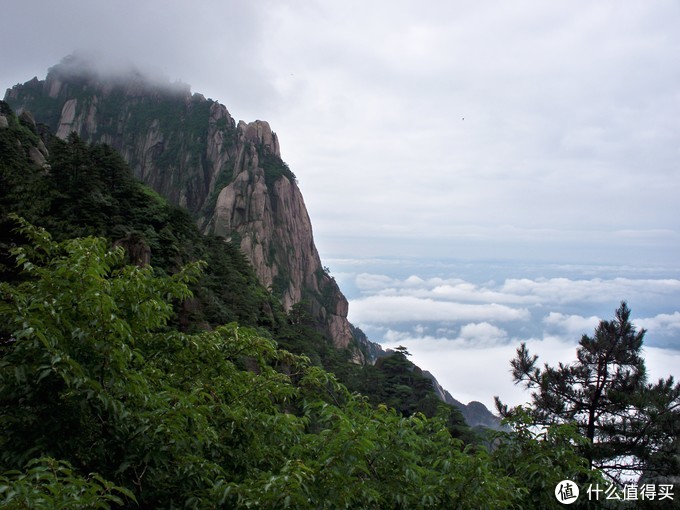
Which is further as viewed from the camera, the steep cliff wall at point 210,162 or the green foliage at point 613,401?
the steep cliff wall at point 210,162

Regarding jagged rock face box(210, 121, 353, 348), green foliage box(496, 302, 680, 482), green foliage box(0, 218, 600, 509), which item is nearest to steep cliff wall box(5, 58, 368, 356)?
jagged rock face box(210, 121, 353, 348)

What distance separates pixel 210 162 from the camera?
8606cm

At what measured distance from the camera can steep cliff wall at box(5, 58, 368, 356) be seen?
221ft

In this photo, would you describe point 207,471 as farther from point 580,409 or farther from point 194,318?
point 194,318

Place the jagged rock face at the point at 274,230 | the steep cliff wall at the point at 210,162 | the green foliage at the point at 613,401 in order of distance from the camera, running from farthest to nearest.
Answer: the steep cliff wall at the point at 210,162 < the jagged rock face at the point at 274,230 < the green foliage at the point at 613,401

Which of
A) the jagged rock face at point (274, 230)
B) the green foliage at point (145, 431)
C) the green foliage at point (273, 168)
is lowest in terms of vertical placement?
the green foliage at point (145, 431)

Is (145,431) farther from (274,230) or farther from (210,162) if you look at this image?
(210,162)

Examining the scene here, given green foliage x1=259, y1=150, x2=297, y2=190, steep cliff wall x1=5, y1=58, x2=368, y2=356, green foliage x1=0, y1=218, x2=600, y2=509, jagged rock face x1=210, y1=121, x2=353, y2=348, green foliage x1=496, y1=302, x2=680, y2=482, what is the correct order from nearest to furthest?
green foliage x1=0, y1=218, x2=600, y2=509, green foliage x1=496, y1=302, x2=680, y2=482, jagged rock face x1=210, y1=121, x2=353, y2=348, steep cliff wall x1=5, y1=58, x2=368, y2=356, green foliage x1=259, y1=150, x2=297, y2=190

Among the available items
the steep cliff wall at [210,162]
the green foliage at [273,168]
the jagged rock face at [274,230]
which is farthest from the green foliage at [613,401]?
the green foliage at [273,168]

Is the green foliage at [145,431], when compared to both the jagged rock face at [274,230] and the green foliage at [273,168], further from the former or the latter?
the green foliage at [273,168]

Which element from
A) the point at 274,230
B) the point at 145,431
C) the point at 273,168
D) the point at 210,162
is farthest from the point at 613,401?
the point at 210,162

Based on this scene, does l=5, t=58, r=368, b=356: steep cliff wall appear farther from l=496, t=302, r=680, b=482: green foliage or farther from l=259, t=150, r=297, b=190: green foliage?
l=496, t=302, r=680, b=482: green foliage

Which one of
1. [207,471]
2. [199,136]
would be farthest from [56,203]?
[199,136]

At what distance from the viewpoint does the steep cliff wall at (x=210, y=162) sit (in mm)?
67438
